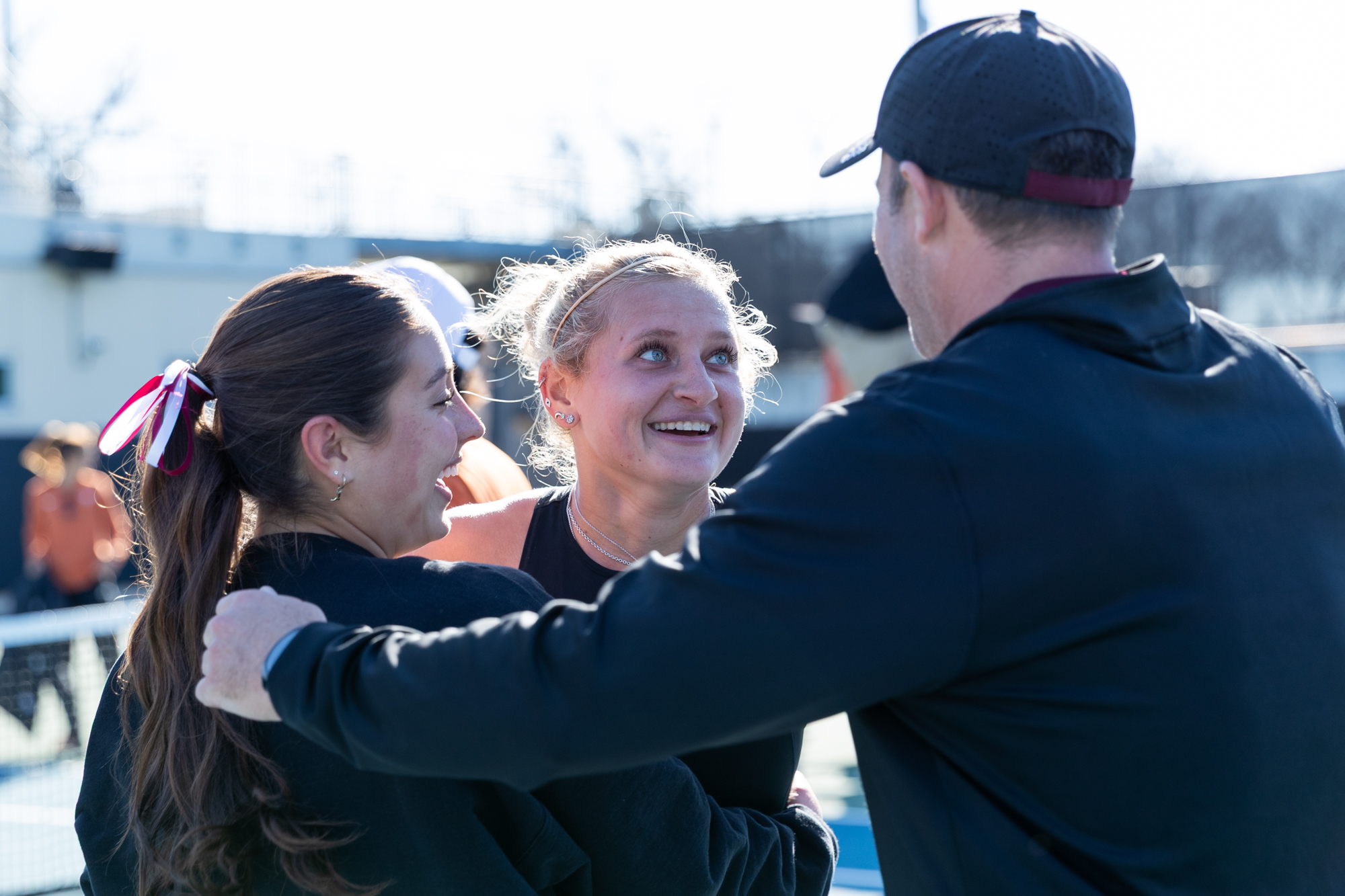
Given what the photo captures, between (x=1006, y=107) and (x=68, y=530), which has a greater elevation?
(x=1006, y=107)

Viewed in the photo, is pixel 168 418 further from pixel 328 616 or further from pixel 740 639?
pixel 740 639

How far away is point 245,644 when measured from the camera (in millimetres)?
1554

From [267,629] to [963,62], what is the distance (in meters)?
1.16

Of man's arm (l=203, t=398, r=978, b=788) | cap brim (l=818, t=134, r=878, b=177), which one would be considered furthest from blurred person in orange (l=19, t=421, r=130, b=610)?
man's arm (l=203, t=398, r=978, b=788)

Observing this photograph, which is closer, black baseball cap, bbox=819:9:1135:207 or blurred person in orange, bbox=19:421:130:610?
black baseball cap, bbox=819:9:1135:207

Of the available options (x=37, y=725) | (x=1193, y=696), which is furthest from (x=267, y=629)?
(x=37, y=725)

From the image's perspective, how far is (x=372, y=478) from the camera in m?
1.90

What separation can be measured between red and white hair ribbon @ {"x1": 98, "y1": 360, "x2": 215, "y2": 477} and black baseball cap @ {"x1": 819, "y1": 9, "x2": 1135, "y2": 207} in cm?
114

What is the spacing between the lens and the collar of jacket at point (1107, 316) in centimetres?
143

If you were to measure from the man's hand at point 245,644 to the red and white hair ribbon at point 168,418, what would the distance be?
0.37 m

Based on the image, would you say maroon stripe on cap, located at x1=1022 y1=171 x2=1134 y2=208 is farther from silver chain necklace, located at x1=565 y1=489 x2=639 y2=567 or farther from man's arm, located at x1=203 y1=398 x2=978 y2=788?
silver chain necklace, located at x1=565 y1=489 x2=639 y2=567

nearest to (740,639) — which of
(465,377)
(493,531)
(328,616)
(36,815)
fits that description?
(328,616)

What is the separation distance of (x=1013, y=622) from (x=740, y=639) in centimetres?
30

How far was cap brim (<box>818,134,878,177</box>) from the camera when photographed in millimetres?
1720
